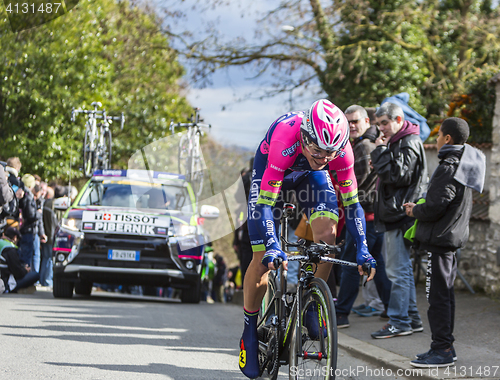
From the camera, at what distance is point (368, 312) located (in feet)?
25.9

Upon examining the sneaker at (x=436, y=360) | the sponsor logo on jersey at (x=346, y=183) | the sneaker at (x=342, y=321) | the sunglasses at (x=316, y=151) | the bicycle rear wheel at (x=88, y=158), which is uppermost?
the bicycle rear wheel at (x=88, y=158)

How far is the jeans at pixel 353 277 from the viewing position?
677 centimetres

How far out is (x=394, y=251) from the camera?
247 inches

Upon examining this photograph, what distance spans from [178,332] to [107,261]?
8.95 ft

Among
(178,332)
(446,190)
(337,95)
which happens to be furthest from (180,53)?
(446,190)

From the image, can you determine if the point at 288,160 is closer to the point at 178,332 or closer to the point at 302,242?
the point at 302,242

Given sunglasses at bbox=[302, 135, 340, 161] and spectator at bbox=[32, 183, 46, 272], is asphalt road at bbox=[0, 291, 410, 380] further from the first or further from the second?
spectator at bbox=[32, 183, 46, 272]

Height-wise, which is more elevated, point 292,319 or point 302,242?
point 302,242

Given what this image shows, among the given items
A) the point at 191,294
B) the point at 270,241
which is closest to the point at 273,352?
the point at 270,241

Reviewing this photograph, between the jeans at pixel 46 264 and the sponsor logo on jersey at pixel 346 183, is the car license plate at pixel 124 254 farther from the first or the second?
the sponsor logo on jersey at pixel 346 183

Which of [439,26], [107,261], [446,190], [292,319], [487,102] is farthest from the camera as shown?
[439,26]

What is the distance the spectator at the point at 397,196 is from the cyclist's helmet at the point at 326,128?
2607 mm

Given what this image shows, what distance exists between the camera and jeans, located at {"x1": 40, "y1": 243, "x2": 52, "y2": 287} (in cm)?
1209

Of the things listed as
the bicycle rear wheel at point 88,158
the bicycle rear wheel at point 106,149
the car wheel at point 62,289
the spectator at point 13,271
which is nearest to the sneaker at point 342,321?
the car wheel at point 62,289
